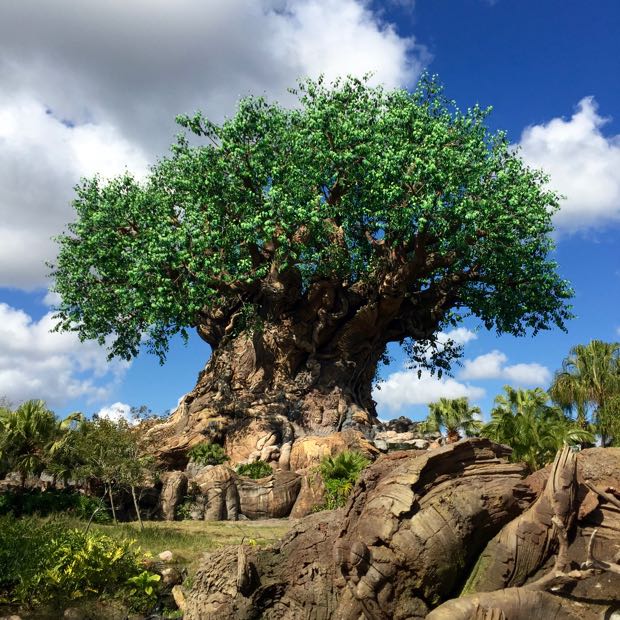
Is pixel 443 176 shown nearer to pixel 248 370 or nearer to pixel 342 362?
pixel 342 362

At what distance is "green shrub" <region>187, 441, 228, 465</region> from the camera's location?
2909 centimetres

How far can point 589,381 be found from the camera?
39281 mm

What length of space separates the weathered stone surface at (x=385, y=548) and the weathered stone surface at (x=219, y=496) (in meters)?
15.1

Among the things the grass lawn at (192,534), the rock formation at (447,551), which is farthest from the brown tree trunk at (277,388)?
the rock formation at (447,551)

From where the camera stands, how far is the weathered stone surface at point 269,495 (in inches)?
953

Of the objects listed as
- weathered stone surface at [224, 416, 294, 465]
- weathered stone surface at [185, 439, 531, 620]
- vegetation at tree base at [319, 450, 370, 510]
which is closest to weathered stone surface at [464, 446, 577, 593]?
weathered stone surface at [185, 439, 531, 620]

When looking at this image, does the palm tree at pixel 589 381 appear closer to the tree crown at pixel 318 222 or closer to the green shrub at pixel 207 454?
the tree crown at pixel 318 222

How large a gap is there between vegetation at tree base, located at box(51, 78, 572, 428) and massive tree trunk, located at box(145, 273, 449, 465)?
0.35 feet

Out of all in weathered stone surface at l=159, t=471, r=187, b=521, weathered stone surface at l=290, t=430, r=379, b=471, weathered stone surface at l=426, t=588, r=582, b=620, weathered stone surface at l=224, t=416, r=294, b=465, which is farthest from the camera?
weathered stone surface at l=224, t=416, r=294, b=465

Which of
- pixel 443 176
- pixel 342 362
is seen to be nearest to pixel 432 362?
pixel 342 362

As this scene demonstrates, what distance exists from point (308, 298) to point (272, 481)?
32.9ft

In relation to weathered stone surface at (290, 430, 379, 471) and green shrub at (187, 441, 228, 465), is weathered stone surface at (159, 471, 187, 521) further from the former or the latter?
weathered stone surface at (290, 430, 379, 471)

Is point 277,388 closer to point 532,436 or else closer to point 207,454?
point 207,454

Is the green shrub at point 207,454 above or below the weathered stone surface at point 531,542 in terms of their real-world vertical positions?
above
